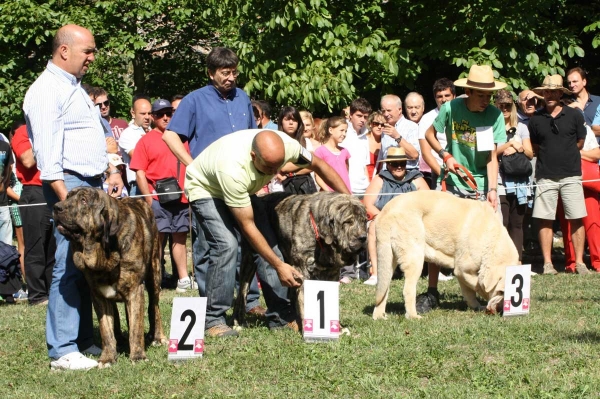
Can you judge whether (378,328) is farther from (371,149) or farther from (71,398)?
(371,149)

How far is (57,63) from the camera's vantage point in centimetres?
632

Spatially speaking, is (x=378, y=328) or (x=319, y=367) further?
(x=378, y=328)

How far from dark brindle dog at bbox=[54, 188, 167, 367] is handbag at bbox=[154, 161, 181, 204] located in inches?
133

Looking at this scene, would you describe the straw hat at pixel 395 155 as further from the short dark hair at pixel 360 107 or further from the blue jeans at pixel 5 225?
the blue jeans at pixel 5 225

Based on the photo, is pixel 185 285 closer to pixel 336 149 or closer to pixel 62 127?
pixel 336 149

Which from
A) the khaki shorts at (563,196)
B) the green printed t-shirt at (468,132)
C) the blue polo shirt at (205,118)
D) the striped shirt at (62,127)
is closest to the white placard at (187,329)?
the striped shirt at (62,127)

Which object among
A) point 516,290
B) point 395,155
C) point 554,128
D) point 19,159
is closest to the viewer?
point 516,290

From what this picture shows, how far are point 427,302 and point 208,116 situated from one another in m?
2.76

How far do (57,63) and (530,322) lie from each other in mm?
4292

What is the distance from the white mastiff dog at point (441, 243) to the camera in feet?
25.7

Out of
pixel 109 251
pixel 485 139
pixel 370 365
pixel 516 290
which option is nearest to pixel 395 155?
pixel 485 139

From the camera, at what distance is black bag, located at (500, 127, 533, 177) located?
11219 millimetres

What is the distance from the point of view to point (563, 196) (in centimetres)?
1134

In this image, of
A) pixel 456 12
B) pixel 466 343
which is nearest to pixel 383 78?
pixel 456 12
